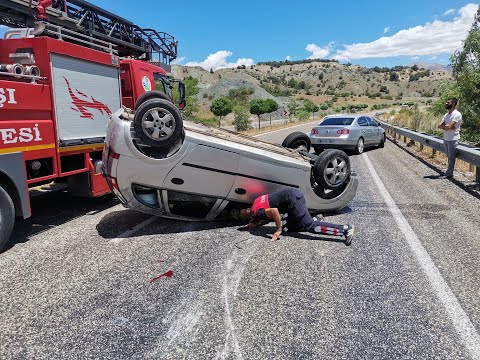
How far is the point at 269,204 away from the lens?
16.9ft

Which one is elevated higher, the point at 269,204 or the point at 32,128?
the point at 32,128

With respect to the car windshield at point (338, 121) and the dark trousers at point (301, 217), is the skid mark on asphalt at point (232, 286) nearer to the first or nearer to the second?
the dark trousers at point (301, 217)

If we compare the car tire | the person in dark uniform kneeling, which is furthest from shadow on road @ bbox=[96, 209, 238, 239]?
the car tire

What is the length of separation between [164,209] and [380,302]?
3092mm

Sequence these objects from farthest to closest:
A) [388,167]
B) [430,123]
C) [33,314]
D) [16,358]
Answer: [430,123] < [388,167] < [33,314] < [16,358]

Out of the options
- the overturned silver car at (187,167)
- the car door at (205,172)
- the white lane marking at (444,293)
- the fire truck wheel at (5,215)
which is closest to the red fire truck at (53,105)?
the fire truck wheel at (5,215)

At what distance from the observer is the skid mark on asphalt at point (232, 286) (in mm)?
2711

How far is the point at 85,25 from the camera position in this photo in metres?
10.5

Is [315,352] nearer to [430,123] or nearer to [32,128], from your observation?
[32,128]

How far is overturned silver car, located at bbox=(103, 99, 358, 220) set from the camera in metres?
4.86

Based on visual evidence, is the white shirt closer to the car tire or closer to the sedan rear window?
the car tire

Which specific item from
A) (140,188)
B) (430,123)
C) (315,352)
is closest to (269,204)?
(140,188)

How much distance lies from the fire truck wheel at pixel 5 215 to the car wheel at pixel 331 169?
13.5 ft

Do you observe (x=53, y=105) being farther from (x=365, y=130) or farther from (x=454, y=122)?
(x=365, y=130)
